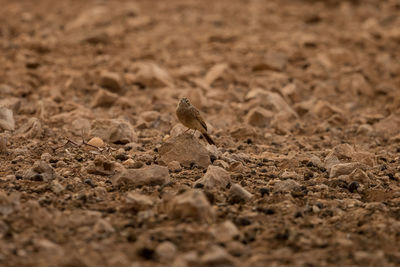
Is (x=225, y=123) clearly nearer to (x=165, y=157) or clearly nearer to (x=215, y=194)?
(x=165, y=157)

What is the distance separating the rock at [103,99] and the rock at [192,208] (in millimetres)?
3814

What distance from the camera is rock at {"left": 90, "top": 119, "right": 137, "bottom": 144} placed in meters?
6.31

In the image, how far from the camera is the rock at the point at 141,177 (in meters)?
4.84

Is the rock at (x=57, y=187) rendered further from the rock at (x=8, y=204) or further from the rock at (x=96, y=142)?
the rock at (x=96, y=142)

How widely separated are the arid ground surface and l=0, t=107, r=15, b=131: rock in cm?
2

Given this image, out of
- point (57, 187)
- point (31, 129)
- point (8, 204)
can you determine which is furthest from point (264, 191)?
point (31, 129)

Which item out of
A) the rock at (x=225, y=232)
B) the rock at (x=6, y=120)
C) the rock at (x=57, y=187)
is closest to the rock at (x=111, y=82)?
the rock at (x=6, y=120)

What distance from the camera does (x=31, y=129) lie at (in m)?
6.33

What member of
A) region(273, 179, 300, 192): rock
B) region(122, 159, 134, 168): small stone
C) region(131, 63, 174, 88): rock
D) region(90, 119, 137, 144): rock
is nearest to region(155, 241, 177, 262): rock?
region(273, 179, 300, 192): rock

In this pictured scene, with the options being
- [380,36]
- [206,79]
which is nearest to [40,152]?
→ [206,79]

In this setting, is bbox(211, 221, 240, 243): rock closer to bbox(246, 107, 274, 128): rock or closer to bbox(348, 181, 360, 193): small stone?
bbox(348, 181, 360, 193): small stone

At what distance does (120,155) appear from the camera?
5676 millimetres

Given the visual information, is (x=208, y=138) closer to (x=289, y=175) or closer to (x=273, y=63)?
(x=289, y=175)

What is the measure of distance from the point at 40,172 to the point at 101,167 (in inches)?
20.8
